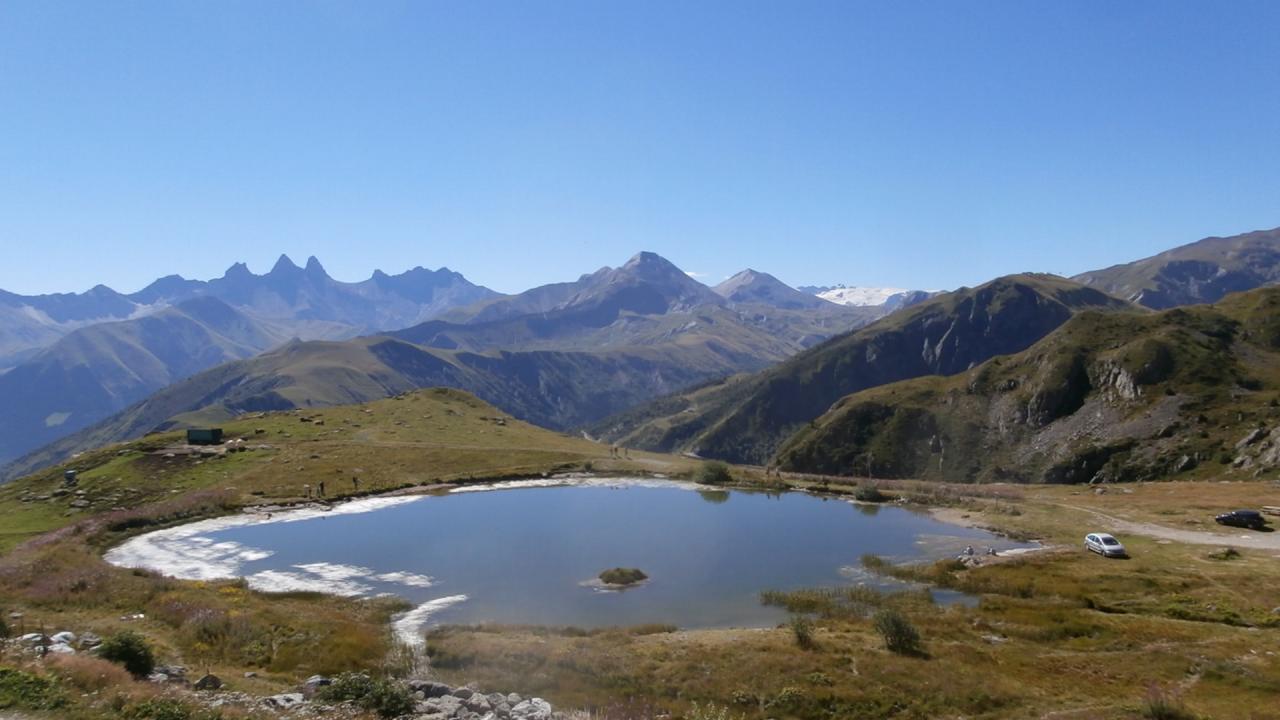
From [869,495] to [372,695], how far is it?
260 ft

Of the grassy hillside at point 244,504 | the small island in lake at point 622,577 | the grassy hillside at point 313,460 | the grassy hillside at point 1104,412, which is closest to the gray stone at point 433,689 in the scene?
the grassy hillside at point 244,504

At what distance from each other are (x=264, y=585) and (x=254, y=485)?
41.1 metres

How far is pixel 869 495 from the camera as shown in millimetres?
95688

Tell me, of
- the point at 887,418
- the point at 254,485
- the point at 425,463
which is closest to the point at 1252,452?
the point at 887,418

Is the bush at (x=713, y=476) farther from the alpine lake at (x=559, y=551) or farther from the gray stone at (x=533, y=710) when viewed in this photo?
the gray stone at (x=533, y=710)

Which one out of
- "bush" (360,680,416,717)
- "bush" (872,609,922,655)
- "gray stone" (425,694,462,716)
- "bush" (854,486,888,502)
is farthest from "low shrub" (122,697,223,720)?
"bush" (854,486,888,502)

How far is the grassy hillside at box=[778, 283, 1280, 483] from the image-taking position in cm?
13362

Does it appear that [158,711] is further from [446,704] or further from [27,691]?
[446,704]

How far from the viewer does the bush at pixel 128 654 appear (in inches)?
1118

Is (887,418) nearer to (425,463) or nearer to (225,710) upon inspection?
(425,463)

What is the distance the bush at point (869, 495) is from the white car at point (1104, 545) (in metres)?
32.3

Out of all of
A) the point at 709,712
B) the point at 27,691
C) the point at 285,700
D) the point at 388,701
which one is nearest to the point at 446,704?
the point at 388,701

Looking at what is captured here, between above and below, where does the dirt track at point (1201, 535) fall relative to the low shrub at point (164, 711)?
below

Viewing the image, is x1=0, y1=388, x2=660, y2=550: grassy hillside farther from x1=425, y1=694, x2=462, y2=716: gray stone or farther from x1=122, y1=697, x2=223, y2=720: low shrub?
x1=425, y1=694, x2=462, y2=716: gray stone
